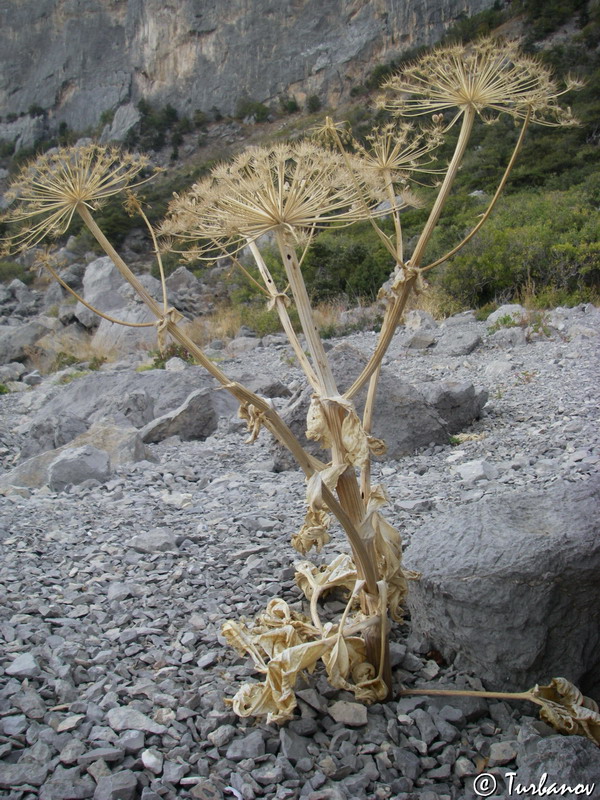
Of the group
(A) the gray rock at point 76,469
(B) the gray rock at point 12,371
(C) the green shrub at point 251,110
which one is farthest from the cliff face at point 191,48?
(A) the gray rock at point 76,469

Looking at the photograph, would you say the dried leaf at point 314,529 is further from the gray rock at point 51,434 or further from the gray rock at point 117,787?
the gray rock at point 51,434

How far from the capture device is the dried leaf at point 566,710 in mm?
1876

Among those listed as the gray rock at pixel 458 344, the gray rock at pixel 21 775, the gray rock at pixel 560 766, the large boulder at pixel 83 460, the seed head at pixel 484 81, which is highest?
the seed head at pixel 484 81

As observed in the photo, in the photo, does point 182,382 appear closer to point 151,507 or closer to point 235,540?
point 151,507

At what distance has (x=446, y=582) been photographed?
7.02 ft

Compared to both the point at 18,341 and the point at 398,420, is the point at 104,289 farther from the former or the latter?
the point at 398,420

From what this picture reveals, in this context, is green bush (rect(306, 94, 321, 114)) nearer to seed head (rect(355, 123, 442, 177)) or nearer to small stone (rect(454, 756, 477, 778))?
seed head (rect(355, 123, 442, 177))

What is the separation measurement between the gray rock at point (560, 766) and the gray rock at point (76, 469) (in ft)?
13.1

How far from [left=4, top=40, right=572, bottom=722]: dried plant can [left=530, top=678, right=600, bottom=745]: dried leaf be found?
0.49 metres

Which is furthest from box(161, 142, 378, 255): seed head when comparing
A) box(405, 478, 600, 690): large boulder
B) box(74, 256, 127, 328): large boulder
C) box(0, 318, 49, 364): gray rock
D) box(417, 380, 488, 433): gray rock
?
box(74, 256, 127, 328): large boulder

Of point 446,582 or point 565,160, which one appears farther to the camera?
point 565,160

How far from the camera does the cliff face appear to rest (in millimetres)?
49250

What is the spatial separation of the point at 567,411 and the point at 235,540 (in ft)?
10.0

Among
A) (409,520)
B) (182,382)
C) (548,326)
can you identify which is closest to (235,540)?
(409,520)
